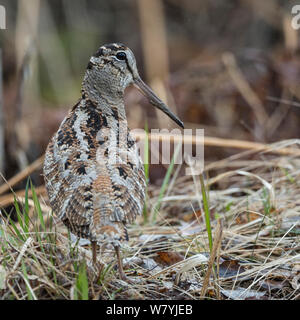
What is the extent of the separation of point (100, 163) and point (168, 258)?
3.16ft

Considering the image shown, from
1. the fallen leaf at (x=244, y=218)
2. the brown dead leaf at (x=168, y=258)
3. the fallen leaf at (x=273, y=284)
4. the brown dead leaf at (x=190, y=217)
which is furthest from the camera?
the brown dead leaf at (x=190, y=217)

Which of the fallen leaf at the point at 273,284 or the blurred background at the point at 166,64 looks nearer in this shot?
the fallen leaf at the point at 273,284

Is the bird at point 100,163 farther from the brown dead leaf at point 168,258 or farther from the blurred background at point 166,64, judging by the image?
the blurred background at point 166,64

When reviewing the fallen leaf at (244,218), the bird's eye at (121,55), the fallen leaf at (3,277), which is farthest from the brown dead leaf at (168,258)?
the bird's eye at (121,55)

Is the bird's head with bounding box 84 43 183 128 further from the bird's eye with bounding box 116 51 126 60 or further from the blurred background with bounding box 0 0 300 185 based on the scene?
the blurred background with bounding box 0 0 300 185

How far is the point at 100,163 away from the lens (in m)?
3.50

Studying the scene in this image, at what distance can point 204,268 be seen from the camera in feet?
12.4

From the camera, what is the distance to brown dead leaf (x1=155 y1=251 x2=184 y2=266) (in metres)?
4.06

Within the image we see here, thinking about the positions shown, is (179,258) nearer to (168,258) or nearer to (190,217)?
(168,258)

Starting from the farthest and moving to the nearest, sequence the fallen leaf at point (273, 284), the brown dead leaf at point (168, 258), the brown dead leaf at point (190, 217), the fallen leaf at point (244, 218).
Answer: the brown dead leaf at point (190, 217) < the fallen leaf at point (244, 218) < the brown dead leaf at point (168, 258) < the fallen leaf at point (273, 284)

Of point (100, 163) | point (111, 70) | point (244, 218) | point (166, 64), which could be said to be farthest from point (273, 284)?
point (166, 64)

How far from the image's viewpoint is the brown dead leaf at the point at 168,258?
4062 millimetres
